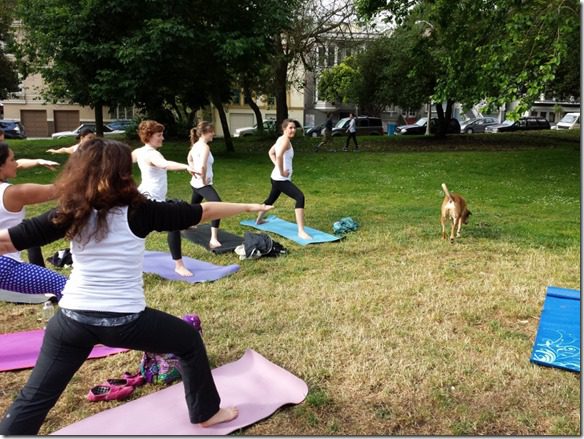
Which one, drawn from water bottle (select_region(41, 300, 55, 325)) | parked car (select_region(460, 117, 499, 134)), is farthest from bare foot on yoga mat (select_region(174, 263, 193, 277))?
parked car (select_region(460, 117, 499, 134))

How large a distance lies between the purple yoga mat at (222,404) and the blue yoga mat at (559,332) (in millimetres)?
1954

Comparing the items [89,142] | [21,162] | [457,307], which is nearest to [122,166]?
[89,142]

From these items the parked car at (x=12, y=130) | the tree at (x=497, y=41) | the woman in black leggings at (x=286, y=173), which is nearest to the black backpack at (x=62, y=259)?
the woman in black leggings at (x=286, y=173)

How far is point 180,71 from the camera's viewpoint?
18812mm

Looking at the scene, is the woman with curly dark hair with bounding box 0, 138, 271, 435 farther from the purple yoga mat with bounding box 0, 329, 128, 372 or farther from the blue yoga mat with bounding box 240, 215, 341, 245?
the blue yoga mat with bounding box 240, 215, 341, 245

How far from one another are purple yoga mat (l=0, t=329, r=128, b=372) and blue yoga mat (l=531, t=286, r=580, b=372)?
11.0 feet

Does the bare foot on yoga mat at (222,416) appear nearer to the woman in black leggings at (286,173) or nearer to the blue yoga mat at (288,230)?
the blue yoga mat at (288,230)

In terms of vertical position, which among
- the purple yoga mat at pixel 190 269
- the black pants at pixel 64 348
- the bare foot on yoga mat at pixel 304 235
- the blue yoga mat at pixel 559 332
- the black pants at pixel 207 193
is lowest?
the blue yoga mat at pixel 559 332

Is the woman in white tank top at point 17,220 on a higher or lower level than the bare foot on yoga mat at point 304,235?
higher

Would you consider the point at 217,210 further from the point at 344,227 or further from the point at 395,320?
the point at 344,227

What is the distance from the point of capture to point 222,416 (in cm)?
327

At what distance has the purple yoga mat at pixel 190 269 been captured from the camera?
634cm

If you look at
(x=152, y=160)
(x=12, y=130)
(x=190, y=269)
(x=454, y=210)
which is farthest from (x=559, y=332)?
(x=12, y=130)

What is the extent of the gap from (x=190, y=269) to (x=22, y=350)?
2.57 meters
